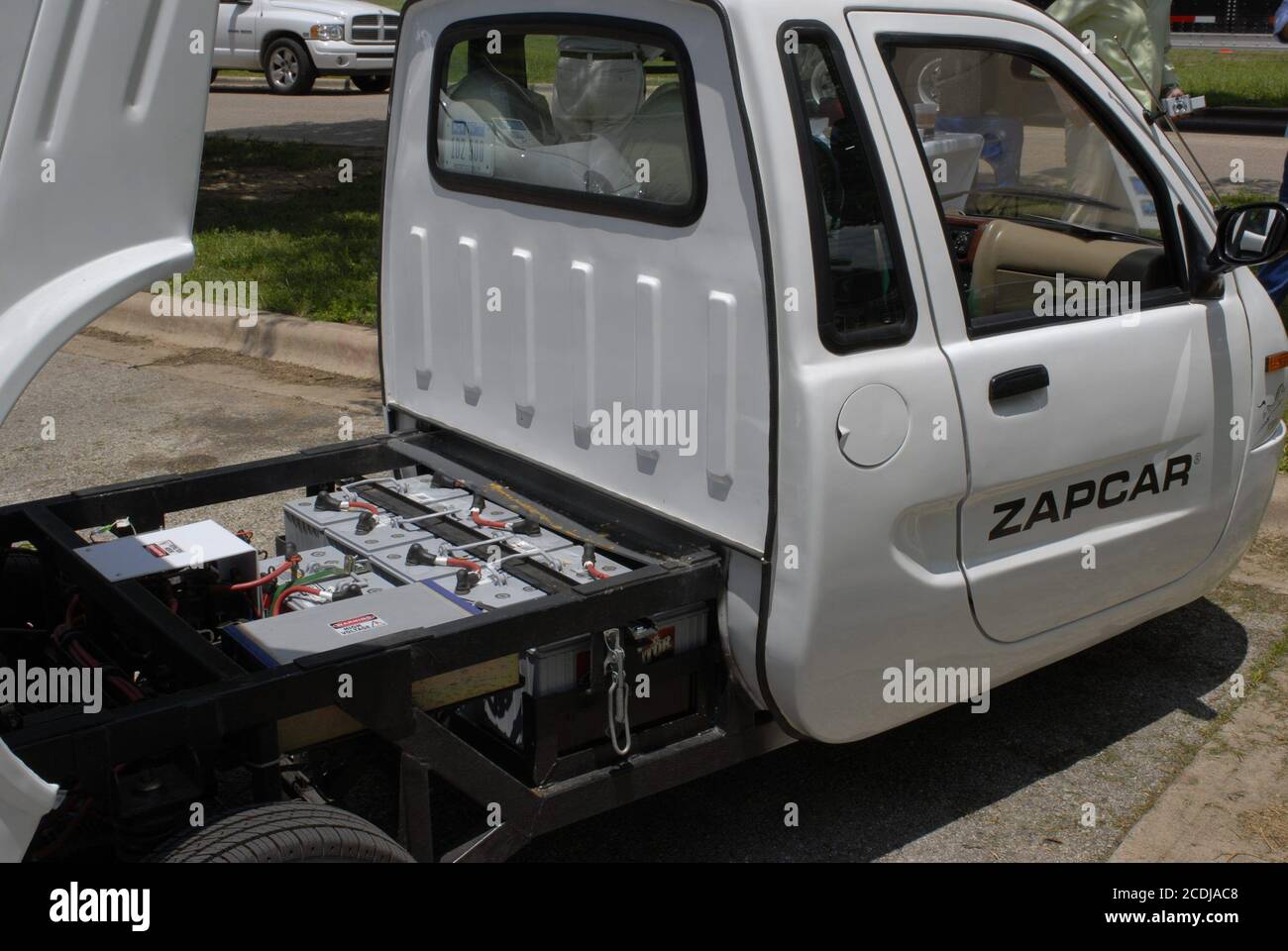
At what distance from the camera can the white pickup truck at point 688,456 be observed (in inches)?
111

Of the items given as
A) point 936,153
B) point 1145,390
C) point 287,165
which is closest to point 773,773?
point 1145,390

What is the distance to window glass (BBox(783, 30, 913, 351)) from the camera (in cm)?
291

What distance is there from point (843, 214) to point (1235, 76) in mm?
19414

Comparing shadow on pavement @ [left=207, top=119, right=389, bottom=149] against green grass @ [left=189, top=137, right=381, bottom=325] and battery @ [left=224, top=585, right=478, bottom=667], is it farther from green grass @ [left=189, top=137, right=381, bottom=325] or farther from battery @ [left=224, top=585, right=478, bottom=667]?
battery @ [left=224, top=585, right=478, bottom=667]

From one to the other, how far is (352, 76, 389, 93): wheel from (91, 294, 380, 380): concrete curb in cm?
1166

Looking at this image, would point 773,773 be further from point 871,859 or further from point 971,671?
point 971,671

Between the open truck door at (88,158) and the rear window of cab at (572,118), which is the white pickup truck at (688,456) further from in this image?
the open truck door at (88,158)

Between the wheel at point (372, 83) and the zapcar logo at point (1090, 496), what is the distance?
17.5 meters

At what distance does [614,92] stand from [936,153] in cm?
80

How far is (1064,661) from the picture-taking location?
4492mm

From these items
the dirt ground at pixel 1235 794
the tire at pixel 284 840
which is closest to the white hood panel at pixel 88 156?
the tire at pixel 284 840

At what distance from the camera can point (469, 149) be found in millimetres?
3766

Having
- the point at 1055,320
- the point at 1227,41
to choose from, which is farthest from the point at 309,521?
the point at 1227,41

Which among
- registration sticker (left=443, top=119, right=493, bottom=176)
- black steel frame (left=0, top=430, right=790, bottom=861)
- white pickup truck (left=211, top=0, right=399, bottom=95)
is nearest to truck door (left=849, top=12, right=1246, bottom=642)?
black steel frame (left=0, top=430, right=790, bottom=861)
